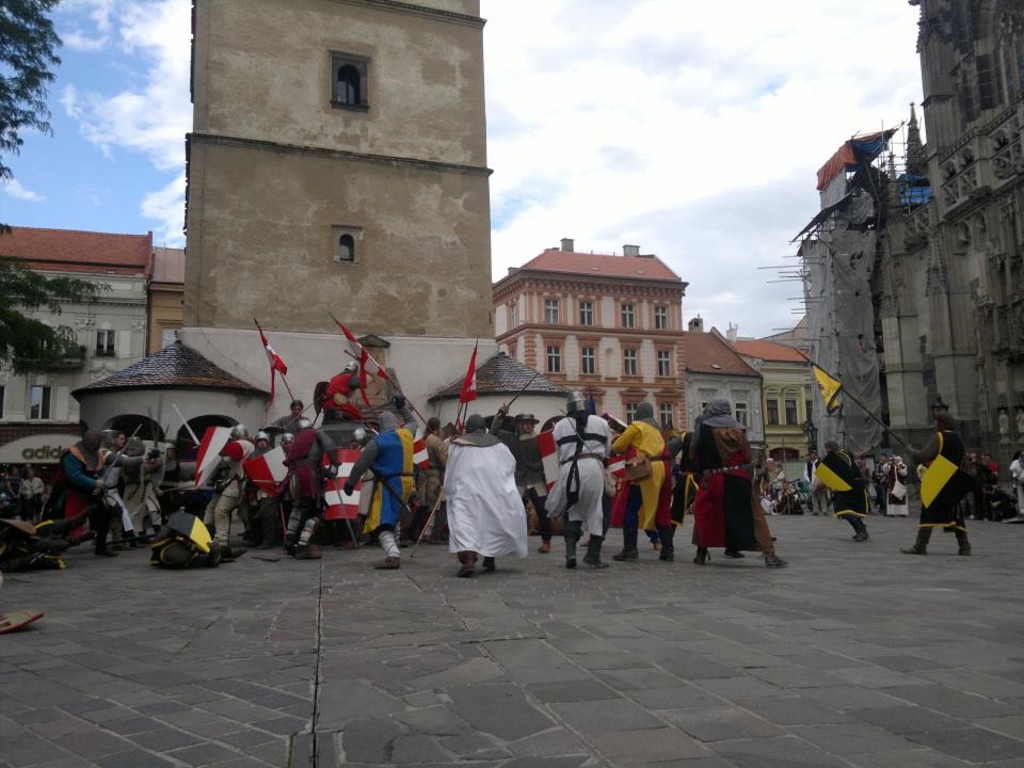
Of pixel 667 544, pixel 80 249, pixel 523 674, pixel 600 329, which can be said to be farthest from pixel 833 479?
pixel 80 249

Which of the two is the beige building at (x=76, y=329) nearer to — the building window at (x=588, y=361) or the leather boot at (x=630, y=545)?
the building window at (x=588, y=361)

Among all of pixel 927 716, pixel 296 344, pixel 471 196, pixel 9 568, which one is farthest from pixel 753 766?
pixel 471 196

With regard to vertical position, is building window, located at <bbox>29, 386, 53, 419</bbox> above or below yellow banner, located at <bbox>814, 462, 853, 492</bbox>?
above

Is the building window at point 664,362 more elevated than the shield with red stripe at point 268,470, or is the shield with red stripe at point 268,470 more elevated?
the building window at point 664,362

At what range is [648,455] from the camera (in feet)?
33.0

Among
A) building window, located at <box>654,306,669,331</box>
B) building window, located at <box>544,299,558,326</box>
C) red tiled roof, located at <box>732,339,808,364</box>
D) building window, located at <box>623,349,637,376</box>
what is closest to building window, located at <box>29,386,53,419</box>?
building window, located at <box>544,299,558,326</box>

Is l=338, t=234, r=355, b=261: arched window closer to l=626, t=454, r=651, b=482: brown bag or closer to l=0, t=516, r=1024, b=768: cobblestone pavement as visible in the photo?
l=626, t=454, r=651, b=482: brown bag

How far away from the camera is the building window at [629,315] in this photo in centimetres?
5494

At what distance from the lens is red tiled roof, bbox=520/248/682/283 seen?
55062mm

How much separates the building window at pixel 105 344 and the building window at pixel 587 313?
26617mm

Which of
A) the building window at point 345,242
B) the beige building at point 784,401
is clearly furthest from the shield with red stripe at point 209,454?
the beige building at point 784,401

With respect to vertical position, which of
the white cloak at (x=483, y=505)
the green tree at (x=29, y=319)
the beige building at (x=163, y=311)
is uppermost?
the beige building at (x=163, y=311)

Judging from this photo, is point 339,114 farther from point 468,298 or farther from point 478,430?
point 478,430

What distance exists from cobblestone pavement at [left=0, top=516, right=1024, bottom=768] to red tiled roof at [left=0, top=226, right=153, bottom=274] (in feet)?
136
